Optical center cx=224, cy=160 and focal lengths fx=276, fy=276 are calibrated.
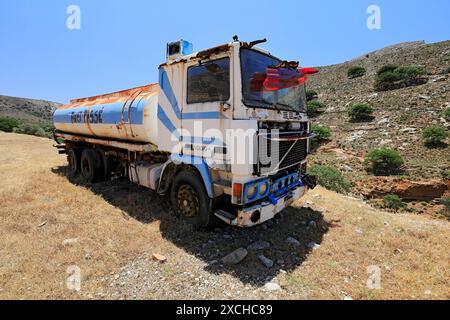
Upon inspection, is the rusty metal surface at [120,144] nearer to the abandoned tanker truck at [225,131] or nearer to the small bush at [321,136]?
the abandoned tanker truck at [225,131]

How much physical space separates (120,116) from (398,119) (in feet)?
67.3

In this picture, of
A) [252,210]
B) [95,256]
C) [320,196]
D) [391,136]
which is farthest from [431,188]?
[95,256]

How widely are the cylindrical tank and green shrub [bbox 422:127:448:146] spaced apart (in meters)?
17.0

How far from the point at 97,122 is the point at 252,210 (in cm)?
542

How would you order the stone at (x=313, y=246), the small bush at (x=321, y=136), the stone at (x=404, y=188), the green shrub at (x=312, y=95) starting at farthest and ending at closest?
1. the green shrub at (x=312, y=95)
2. the small bush at (x=321, y=136)
3. the stone at (x=404, y=188)
4. the stone at (x=313, y=246)

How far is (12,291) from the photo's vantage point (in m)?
3.37

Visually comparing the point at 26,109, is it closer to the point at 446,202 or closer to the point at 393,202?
the point at 393,202

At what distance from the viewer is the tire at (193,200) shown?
461cm

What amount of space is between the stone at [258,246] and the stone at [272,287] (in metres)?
0.86

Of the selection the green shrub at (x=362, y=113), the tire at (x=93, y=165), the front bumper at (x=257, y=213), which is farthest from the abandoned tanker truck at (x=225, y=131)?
the green shrub at (x=362, y=113)

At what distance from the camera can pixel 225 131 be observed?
4.18 m

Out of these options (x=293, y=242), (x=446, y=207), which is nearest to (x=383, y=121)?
(x=446, y=207)

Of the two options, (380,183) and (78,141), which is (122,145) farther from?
(380,183)
